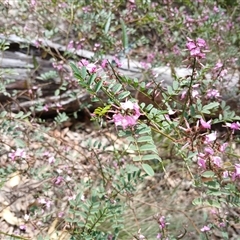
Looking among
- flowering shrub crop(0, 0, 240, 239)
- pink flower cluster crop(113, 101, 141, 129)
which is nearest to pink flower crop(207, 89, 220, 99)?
flowering shrub crop(0, 0, 240, 239)

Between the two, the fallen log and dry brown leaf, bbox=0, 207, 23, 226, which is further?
the fallen log

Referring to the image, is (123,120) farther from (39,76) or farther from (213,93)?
(39,76)

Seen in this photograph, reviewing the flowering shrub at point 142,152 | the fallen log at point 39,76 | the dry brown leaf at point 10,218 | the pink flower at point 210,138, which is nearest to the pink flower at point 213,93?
the flowering shrub at point 142,152

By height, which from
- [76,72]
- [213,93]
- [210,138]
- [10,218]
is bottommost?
[10,218]

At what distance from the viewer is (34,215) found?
1.77m

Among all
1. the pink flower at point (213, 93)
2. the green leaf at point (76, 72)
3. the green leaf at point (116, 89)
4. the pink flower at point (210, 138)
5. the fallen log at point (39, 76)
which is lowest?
the fallen log at point (39, 76)

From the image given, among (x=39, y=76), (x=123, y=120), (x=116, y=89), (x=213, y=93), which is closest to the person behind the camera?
(x=123, y=120)

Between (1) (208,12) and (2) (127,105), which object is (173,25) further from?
(2) (127,105)

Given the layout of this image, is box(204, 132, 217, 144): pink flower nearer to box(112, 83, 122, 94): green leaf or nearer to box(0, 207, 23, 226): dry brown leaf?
box(112, 83, 122, 94): green leaf

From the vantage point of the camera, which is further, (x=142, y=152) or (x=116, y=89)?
(x=142, y=152)

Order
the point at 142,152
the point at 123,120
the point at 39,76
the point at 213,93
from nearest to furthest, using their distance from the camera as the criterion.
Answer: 1. the point at 123,120
2. the point at 142,152
3. the point at 213,93
4. the point at 39,76

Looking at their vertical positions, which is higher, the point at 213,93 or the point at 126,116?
the point at 126,116

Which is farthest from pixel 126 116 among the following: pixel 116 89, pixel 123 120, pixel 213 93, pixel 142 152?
pixel 213 93

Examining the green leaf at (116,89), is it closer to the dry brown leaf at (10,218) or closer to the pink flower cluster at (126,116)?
the pink flower cluster at (126,116)
